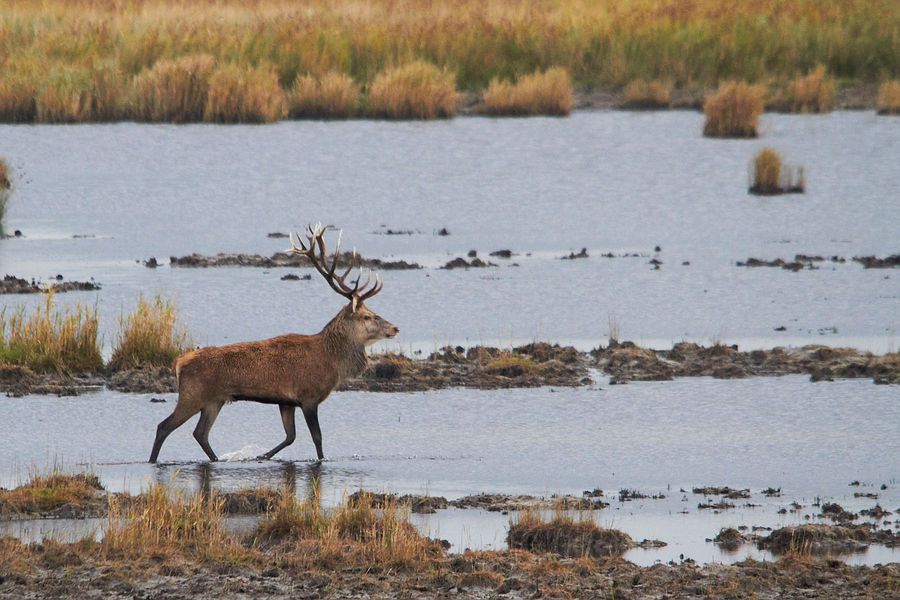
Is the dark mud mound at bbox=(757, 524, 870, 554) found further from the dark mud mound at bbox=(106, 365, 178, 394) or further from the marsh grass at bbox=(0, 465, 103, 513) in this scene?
the dark mud mound at bbox=(106, 365, 178, 394)

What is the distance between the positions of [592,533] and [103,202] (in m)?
20.1

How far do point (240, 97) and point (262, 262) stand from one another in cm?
1562

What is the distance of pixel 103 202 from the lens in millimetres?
27594

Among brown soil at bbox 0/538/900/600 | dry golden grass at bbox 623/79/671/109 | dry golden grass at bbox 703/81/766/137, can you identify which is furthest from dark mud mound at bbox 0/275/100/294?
dry golden grass at bbox 623/79/671/109

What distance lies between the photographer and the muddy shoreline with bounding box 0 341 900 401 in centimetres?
1424

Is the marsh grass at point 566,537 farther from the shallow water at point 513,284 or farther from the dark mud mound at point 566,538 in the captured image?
the shallow water at point 513,284

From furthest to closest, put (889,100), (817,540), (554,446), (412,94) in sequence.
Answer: (889,100) → (412,94) → (554,446) → (817,540)

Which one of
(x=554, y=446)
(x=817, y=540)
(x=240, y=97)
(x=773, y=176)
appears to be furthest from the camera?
(x=240, y=97)

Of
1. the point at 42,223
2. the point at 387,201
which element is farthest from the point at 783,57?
the point at 42,223

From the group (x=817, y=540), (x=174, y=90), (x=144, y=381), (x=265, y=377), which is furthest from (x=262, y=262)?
(x=174, y=90)

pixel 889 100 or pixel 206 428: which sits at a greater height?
pixel 889 100

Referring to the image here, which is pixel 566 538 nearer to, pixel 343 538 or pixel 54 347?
pixel 343 538

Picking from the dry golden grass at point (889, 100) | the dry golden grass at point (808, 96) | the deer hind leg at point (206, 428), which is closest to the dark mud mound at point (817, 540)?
the deer hind leg at point (206, 428)

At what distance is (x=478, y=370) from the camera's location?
14.7 metres
